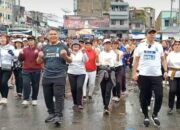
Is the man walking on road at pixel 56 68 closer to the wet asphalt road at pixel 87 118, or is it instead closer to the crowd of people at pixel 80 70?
the crowd of people at pixel 80 70

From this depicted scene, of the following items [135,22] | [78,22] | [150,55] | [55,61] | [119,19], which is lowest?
[55,61]

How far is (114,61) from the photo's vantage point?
1130 centimetres

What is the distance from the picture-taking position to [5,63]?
39.8 ft

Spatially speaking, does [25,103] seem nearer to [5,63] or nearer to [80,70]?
[5,63]

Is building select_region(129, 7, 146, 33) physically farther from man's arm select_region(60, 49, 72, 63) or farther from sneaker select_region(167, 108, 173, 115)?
man's arm select_region(60, 49, 72, 63)

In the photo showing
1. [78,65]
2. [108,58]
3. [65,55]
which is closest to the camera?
[65,55]

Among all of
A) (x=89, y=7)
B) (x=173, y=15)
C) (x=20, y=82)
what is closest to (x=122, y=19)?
(x=173, y=15)

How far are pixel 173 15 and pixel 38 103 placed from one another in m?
104

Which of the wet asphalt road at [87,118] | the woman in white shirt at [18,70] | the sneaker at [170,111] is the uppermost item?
the woman in white shirt at [18,70]

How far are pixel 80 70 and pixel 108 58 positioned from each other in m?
0.71

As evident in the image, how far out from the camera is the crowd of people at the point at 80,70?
9.24m

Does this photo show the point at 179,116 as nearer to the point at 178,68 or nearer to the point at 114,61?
the point at 178,68

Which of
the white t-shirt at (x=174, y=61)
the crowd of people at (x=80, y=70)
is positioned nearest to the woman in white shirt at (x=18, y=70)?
the crowd of people at (x=80, y=70)

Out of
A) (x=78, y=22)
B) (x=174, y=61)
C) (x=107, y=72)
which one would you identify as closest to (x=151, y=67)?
(x=107, y=72)
